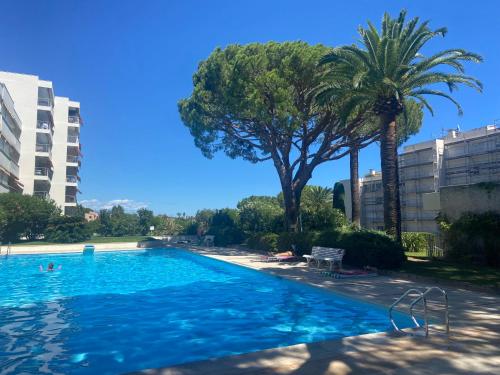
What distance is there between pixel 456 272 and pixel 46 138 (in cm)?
4699

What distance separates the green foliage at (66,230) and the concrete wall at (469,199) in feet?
97.9

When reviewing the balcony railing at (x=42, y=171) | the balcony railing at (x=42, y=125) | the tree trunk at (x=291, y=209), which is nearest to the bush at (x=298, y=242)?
the tree trunk at (x=291, y=209)

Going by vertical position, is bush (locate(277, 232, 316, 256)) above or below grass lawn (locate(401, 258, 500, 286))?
above

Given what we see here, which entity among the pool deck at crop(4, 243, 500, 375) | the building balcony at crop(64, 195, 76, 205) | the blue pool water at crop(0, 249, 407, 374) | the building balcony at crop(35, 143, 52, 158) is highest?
the building balcony at crop(35, 143, 52, 158)

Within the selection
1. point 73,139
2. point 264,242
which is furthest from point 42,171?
point 264,242

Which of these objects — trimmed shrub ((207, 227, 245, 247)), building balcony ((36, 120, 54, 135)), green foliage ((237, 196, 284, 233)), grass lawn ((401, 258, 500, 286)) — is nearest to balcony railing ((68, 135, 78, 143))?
building balcony ((36, 120, 54, 135))

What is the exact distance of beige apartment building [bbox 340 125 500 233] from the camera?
151 feet

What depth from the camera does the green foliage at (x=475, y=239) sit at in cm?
1517

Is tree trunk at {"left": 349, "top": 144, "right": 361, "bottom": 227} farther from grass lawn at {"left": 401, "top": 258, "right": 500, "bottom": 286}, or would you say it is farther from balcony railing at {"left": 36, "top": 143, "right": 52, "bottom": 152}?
balcony railing at {"left": 36, "top": 143, "right": 52, "bottom": 152}

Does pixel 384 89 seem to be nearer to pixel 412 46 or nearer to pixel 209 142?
pixel 412 46

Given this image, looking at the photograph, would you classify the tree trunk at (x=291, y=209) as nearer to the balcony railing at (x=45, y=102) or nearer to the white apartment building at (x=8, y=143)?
the white apartment building at (x=8, y=143)

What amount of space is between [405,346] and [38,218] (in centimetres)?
3616

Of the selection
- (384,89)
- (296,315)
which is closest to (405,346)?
(296,315)

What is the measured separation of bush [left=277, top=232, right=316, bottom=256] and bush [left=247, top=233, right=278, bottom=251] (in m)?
1.48
